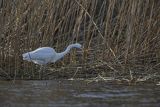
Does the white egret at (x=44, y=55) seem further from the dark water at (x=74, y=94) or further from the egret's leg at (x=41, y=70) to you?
the dark water at (x=74, y=94)

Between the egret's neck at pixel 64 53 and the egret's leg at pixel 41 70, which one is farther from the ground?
the egret's neck at pixel 64 53

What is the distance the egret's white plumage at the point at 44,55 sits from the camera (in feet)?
24.2

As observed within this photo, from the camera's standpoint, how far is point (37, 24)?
7809 millimetres

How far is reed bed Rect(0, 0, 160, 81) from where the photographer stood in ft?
24.8

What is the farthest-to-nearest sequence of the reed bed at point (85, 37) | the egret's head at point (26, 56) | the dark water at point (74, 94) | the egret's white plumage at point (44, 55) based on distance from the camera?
the reed bed at point (85, 37), the egret's white plumage at point (44, 55), the egret's head at point (26, 56), the dark water at point (74, 94)

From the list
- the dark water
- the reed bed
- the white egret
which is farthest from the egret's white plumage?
the dark water

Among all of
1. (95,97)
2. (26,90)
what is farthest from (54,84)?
(95,97)

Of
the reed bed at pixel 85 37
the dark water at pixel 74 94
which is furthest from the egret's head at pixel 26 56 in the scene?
the dark water at pixel 74 94

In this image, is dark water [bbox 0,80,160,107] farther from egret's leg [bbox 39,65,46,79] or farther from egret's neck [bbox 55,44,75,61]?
egret's neck [bbox 55,44,75,61]

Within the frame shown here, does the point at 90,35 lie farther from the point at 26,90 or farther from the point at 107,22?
the point at 26,90

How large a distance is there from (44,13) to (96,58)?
1.10 metres

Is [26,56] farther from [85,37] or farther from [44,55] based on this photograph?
[85,37]

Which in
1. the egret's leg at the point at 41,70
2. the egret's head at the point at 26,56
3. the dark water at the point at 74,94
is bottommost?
the dark water at the point at 74,94

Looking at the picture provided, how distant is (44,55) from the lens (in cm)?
768
